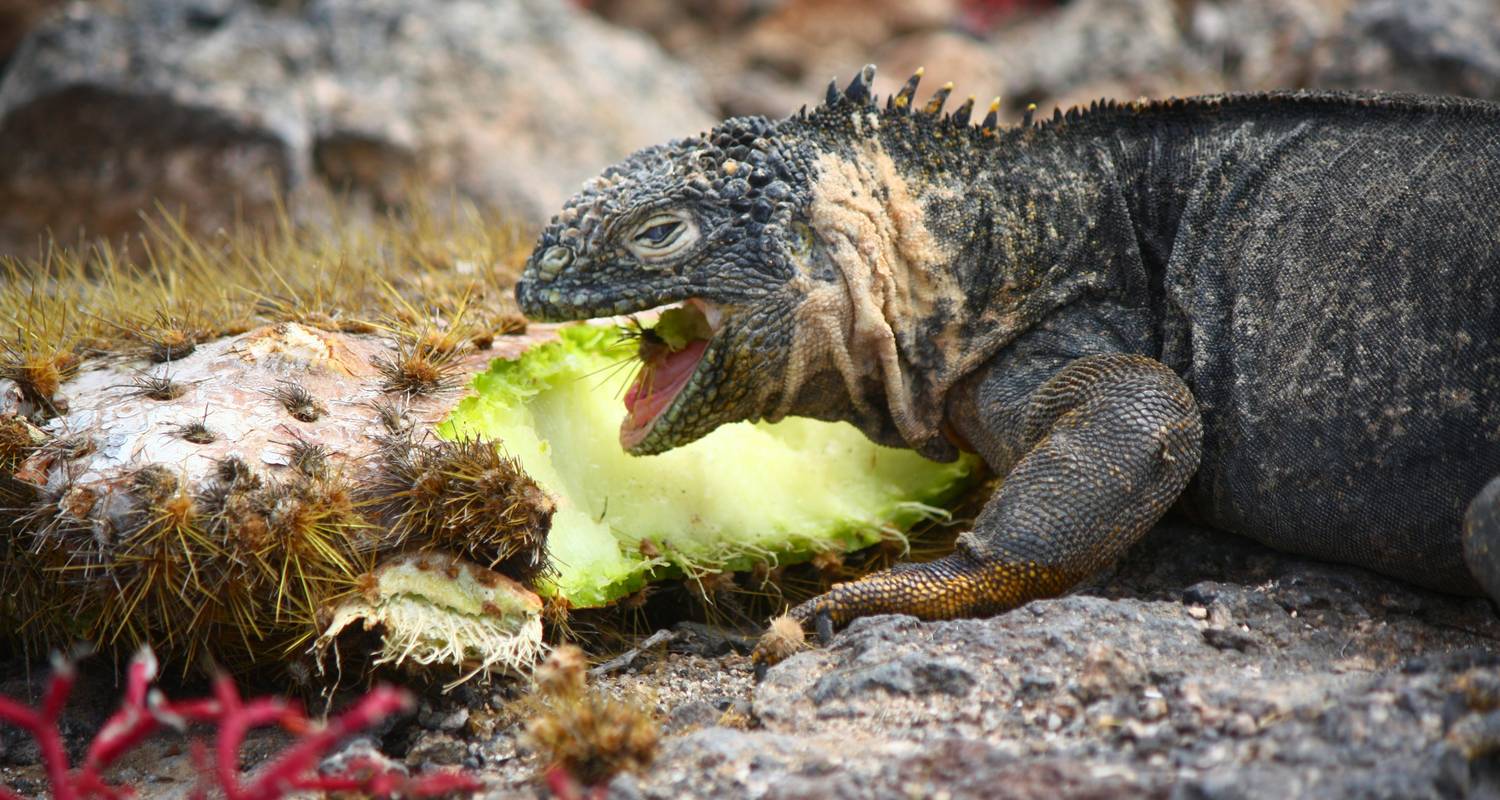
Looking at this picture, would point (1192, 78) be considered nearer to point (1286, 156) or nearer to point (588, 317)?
point (1286, 156)

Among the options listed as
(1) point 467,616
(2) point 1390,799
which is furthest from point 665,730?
(2) point 1390,799

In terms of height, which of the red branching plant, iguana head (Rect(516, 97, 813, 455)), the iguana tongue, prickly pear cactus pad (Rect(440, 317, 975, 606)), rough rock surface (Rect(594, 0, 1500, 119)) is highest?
rough rock surface (Rect(594, 0, 1500, 119))

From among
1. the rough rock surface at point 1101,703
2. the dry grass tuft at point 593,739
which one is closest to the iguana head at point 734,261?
the rough rock surface at point 1101,703

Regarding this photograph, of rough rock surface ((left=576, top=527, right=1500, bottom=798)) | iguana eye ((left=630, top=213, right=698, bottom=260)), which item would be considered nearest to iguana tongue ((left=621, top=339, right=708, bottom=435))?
iguana eye ((left=630, top=213, right=698, bottom=260))

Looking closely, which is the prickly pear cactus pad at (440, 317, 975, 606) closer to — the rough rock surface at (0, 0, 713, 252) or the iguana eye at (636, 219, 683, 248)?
the iguana eye at (636, 219, 683, 248)

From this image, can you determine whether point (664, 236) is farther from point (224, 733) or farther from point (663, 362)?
point (224, 733)

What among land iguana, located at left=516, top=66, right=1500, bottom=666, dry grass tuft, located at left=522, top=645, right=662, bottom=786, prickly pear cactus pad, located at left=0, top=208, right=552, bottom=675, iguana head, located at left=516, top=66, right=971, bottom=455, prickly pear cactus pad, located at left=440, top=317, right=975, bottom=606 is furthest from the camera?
prickly pear cactus pad, located at left=440, top=317, right=975, bottom=606
